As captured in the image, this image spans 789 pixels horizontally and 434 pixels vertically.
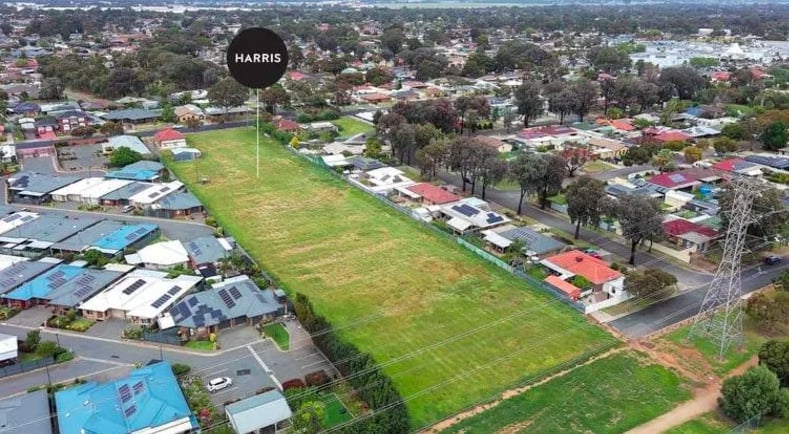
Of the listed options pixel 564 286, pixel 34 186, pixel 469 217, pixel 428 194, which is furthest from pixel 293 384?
pixel 34 186

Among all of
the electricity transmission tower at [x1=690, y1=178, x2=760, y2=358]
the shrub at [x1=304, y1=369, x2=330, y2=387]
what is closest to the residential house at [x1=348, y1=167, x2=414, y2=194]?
the shrub at [x1=304, y1=369, x2=330, y2=387]

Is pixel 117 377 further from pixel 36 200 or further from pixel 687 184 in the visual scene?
pixel 687 184

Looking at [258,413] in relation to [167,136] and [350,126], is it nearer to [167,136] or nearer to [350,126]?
[167,136]

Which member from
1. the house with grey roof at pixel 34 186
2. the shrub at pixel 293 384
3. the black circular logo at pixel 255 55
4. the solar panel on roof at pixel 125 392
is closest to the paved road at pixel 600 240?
the shrub at pixel 293 384

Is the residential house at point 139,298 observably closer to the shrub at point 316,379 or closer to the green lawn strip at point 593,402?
the shrub at point 316,379

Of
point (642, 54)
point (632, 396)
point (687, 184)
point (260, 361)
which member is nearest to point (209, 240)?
point (260, 361)

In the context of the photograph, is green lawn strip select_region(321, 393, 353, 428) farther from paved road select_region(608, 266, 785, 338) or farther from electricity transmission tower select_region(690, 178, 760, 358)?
electricity transmission tower select_region(690, 178, 760, 358)
